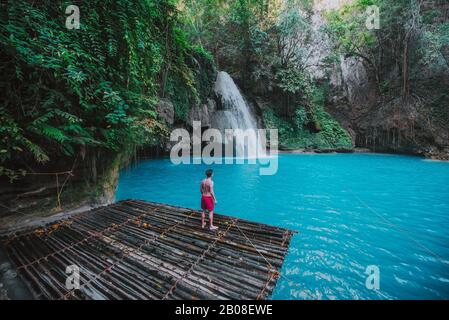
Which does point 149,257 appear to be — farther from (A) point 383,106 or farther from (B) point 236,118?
(A) point 383,106

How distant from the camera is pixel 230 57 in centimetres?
2272

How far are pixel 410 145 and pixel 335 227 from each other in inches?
764

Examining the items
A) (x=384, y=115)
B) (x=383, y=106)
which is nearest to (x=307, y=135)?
(x=384, y=115)

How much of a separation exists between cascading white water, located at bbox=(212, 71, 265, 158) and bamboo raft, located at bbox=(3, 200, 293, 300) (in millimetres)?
14583

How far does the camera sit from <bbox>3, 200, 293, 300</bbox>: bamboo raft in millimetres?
2787

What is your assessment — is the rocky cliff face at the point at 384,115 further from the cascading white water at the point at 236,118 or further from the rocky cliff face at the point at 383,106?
the cascading white water at the point at 236,118

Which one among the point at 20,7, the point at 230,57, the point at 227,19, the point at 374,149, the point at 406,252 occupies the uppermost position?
the point at 227,19

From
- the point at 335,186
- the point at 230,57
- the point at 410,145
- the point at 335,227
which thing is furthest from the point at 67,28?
the point at 410,145

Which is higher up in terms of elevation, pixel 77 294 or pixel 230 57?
pixel 230 57

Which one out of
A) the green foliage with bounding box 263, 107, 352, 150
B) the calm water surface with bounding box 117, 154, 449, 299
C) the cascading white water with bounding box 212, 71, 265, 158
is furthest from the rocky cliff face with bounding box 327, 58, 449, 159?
the cascading white water with bounding box 212, 71, 265, 158
